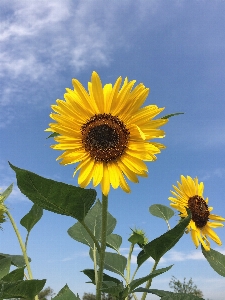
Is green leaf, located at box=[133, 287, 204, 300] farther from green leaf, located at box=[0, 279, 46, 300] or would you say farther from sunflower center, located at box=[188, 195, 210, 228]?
sunflower center, located at box=[188, 195, 210, 228]

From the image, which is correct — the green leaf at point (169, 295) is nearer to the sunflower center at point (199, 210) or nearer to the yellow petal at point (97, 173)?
the yellow petal at point (97, 173)

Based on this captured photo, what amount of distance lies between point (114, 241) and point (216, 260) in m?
0.77

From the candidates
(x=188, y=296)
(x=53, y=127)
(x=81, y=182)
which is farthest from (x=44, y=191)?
(x=188, y=296)

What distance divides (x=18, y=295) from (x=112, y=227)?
83 centimetres

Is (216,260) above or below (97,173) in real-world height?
below

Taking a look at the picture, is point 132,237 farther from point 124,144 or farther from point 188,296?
point 124,144

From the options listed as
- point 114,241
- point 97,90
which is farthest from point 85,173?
point 114,241

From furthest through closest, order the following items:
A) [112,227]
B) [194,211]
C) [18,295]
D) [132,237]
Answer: [194,211]
[132,237]
[112,227]
[18,295]

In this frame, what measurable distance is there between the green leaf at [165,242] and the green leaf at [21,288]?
59 cm

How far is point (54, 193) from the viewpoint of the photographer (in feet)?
6.07

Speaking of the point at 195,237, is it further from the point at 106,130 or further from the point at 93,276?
the point at 106,130

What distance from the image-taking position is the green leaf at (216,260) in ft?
9.45

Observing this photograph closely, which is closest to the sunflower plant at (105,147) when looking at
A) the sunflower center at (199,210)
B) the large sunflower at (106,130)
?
the large sunflower at (106,130)

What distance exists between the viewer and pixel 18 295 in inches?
89.3
